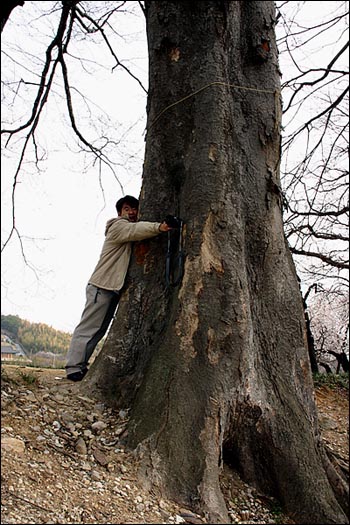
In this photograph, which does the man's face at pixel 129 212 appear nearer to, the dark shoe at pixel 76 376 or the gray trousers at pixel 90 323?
the gray trousers at pixel 90 323


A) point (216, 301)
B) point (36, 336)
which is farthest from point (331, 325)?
point (216, 301)

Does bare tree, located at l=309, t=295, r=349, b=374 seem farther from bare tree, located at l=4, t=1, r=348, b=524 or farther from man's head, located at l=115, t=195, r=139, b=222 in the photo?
bare tree, located at l=4, t=1, r=348, b=524

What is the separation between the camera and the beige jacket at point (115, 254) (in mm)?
4340

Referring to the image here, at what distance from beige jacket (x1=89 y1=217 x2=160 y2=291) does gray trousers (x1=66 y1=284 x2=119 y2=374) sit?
14 centimetres

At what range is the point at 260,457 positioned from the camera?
362 cm

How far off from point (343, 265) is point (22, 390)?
6.11 metres

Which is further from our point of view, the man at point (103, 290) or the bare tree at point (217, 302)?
the man at point (103, 290)

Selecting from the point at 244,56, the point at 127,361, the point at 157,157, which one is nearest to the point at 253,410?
the point at 127,361

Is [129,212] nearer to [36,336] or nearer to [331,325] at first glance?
[36,336]

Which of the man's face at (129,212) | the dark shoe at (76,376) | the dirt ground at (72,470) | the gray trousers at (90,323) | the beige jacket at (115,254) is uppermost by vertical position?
the man's face at (129,212)

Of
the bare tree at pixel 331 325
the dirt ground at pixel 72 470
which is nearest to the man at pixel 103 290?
the dirt ground at pixel 72 470

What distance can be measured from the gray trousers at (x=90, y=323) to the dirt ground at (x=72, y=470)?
1.70 ft

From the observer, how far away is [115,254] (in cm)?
462

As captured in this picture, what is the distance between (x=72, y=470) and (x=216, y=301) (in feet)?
4.78
